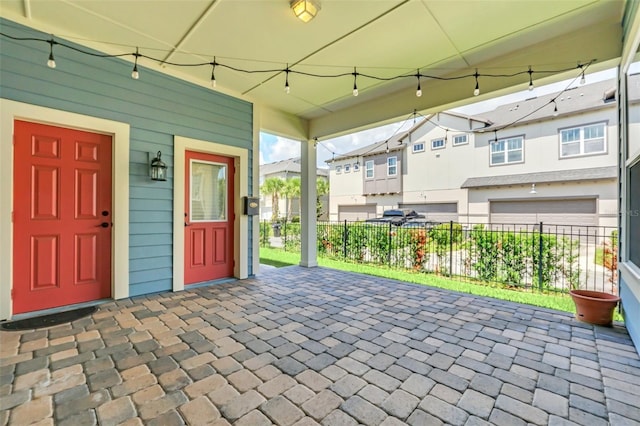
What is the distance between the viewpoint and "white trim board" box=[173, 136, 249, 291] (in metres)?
3.87

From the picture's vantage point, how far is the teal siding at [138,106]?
112 inches

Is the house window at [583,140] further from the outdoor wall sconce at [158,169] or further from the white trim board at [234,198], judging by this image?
the outdoor wall sconce at [158,169]

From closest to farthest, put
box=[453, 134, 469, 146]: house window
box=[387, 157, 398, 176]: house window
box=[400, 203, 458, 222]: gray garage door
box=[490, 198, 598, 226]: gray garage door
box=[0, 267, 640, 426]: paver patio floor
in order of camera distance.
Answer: box=[0, 267, 640, 426]: paver patio floor < box=[490, 198, 598, 226]: gray garage door < box=[453, 134, 469, 146]: house window < box=[400, 203, 458, 222]: gray garage door < box=[387, 157, 398, 176]: house window

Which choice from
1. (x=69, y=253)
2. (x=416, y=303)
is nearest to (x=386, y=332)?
(x=416, y=303)

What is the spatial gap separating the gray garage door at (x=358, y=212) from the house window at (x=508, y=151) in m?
6.77

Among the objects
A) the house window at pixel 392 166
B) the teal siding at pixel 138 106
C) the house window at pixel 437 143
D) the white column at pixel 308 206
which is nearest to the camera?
the teal siding at pixel 138 106

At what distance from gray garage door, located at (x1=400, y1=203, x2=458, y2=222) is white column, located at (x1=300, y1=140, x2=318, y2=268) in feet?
31.5

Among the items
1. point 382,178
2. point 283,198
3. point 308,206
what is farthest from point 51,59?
point 283,198

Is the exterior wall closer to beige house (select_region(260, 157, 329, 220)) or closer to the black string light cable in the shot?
beige house (select_region(260, 157, 329, 220))

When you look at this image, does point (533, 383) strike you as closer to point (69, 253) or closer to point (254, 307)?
point (254, 307)

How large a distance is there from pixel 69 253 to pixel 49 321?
755 millimetres

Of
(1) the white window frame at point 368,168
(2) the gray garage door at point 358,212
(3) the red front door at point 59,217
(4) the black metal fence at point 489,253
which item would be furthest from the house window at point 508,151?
(3) the red front door at point 59,217

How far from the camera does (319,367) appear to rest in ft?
6.55

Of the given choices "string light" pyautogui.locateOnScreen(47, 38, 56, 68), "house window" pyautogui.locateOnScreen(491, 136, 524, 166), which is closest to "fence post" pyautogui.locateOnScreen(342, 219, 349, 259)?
"string light" pyautogui.locateOnScreen(47, 38, 56, 68)
